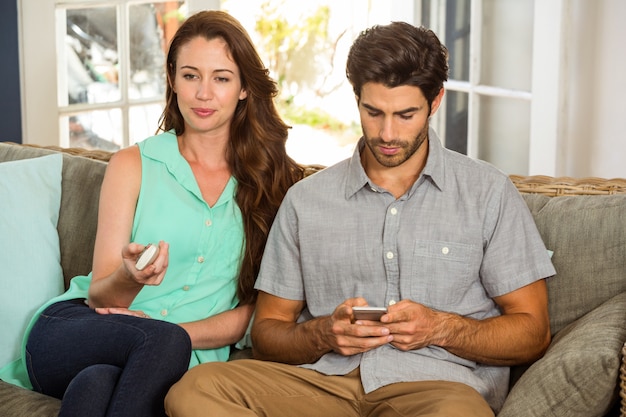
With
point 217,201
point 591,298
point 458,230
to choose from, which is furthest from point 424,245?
point 217,201

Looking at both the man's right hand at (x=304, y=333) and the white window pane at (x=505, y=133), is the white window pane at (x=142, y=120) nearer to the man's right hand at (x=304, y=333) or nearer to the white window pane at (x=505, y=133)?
the white window pane at (x=505, y=133)

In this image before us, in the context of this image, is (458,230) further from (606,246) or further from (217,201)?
(217,201)

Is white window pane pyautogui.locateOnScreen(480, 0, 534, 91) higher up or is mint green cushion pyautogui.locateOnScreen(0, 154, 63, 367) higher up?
white window pane pyautogui.locateOnScreen(480, 0, 534, 91)

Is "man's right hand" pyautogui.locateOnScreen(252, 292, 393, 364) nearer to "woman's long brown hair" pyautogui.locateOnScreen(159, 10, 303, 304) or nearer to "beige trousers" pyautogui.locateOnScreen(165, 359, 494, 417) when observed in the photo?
"beige trousers" pyautogui.locateOnScreen(165, 359, 494, 417)

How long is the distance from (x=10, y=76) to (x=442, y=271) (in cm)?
231

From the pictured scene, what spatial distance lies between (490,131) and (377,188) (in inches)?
64.0

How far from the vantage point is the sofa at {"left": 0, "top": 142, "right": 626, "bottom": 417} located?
1.82 m

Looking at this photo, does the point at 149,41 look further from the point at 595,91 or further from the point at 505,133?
the point at 595,91

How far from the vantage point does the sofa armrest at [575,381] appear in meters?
1.79

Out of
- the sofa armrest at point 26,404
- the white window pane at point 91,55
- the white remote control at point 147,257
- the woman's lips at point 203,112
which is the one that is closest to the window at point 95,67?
the white window pane at point 91,55

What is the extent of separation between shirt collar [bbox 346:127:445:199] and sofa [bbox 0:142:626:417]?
0.29 m

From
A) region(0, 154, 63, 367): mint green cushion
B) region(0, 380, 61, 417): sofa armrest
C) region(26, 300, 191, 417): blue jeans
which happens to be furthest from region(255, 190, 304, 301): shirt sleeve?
region(0, 154, 63, 367): mint green cushion

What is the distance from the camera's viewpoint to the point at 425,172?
2160mm

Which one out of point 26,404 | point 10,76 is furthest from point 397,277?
point 10,76
